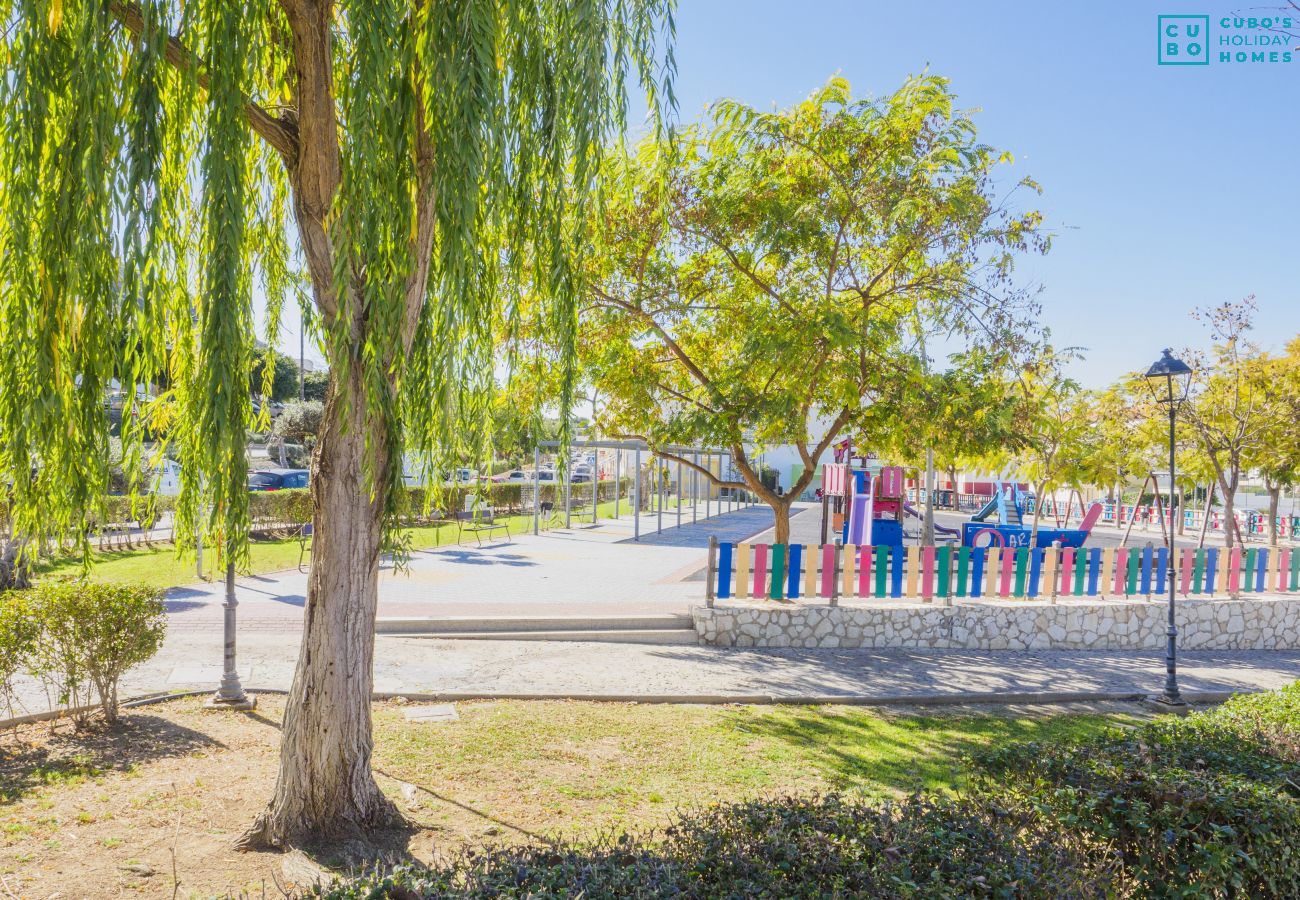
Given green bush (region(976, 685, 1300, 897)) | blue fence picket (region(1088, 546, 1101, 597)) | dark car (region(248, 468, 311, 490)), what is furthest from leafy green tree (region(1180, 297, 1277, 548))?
dark car (region(248, 468, 311, 490))

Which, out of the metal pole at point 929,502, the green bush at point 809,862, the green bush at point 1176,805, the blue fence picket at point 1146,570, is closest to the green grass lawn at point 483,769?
the green bush at point 1176,805

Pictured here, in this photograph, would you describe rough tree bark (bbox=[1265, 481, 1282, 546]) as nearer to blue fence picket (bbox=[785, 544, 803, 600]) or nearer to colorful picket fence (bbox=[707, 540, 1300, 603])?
colorful picket fence (bbox=[707, 540, 1300, 603])

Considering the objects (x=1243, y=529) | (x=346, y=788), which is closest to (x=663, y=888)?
(x=346, y=788)

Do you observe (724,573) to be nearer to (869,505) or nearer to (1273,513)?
(869,505)

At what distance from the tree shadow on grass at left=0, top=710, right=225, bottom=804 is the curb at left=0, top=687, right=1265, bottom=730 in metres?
0.73

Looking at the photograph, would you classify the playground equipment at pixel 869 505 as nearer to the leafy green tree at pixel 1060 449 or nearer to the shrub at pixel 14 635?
the leafy green tree at pixel 1060 449

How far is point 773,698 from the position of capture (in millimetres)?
8422

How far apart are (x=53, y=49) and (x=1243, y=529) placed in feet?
126

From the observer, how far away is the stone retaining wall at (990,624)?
35.7 feet

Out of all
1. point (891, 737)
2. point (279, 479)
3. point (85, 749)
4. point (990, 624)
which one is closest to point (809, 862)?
point (891, 737)

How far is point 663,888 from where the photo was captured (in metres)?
2.58

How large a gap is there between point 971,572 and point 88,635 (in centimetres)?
1046

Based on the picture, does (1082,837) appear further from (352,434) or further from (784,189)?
(784,189)

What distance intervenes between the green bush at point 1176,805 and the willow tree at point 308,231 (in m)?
3.17
